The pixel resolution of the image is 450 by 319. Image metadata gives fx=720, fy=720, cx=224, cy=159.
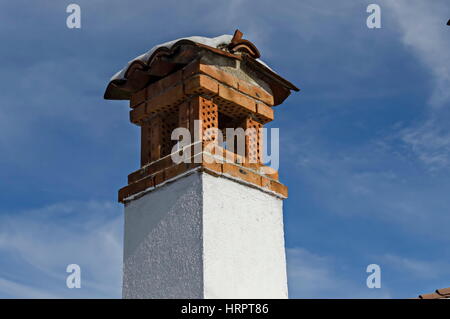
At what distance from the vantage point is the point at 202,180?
645 cm

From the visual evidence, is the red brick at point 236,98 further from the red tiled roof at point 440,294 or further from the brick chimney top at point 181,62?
the red tiled roof at point 440,294

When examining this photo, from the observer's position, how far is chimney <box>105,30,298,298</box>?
20.8 feet

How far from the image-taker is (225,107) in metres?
7.27

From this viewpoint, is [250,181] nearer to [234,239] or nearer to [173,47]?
[234,239]

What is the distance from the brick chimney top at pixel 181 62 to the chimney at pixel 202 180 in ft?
0.04

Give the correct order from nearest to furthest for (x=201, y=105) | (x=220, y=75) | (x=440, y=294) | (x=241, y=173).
Result: (x=241, y=173), (x=201, y=105), (x=220, y=75), (x=440, y=294)

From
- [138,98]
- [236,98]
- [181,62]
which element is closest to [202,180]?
[236,98]

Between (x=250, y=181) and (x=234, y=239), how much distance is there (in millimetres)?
658

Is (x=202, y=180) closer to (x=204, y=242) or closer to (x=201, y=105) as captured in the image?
(x=204, y=242)

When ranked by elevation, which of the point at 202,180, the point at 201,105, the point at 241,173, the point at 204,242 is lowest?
the point at 204,242

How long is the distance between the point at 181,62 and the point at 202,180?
132 centimetres

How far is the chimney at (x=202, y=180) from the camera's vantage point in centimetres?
635
